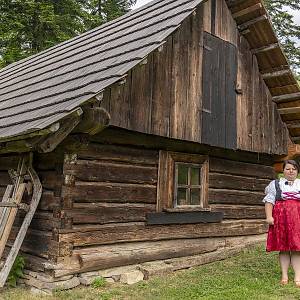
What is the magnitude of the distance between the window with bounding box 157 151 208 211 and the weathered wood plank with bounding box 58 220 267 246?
0.37 meters

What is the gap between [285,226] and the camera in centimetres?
642

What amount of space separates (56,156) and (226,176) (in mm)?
3839

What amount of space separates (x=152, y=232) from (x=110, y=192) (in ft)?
3.58

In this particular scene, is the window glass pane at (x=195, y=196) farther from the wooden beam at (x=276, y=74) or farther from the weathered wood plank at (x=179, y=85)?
the wooden beam at (x=276, y=74)

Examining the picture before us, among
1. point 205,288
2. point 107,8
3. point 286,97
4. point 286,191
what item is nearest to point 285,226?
point 286,191

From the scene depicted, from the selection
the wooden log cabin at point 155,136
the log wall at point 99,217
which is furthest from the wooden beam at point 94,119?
the log wall at point 99,217

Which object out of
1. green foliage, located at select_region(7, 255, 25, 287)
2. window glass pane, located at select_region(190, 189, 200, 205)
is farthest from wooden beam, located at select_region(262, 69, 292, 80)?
green foliage, located at select_region(7, 255, 25, 287)

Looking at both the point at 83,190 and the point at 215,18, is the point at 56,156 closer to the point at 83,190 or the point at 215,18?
the point at 83,190

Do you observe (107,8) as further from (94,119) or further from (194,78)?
(94,119)

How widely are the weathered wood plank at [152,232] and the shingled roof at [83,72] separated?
5.70 ft

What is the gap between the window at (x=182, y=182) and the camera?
7.63 metres

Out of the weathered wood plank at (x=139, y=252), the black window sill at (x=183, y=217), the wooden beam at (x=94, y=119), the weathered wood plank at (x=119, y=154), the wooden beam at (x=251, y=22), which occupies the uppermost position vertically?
the wooden beam at (x=251, y=22)

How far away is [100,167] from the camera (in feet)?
22.2

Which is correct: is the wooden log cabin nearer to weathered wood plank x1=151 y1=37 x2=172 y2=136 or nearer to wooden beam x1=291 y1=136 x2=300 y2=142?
weathered wood plank x1=151 y1=37 x2=172 y2=136
